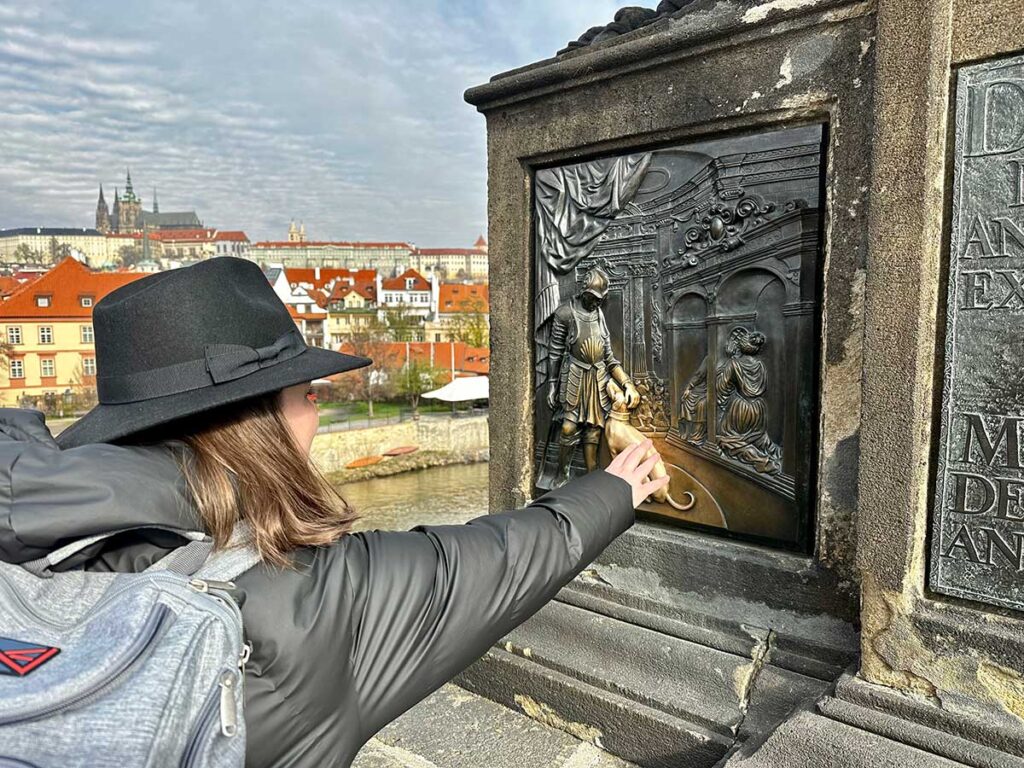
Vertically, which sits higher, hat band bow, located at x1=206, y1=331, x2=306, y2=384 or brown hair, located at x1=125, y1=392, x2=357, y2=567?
hat band bow, located at x1=206, y1=331, x2=306, y2=384

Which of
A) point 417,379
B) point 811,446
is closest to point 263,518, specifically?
point 811,446

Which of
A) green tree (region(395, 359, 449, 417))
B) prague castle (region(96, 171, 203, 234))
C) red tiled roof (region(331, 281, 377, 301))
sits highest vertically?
prague castle (region(96, 171, 203, 234))

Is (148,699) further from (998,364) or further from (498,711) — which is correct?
(498,711)

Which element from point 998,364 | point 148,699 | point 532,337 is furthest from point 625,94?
point 148,699

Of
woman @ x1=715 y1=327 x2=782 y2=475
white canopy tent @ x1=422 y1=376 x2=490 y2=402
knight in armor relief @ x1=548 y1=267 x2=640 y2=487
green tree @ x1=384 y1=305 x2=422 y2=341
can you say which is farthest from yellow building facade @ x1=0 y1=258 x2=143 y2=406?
woman @ x1=715 y1=327 x2=782 y2=475

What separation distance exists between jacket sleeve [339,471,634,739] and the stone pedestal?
51.3 inches

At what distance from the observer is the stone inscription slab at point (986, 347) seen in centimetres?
A: 252

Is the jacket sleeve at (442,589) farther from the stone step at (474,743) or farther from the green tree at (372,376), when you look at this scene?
the green tree at (372,376)

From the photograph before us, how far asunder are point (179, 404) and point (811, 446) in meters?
2.64

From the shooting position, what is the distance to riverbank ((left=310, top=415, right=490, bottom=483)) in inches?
1080

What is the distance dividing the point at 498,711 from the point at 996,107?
330 cm

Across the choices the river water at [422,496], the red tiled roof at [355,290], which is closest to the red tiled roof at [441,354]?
the river water at [422,496]

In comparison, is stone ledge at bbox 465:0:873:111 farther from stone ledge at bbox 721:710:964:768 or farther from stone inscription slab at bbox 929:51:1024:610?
stone ledge at bbox 721:710:964:768

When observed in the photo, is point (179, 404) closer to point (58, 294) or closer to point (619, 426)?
point (619, 426)
